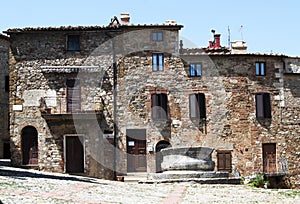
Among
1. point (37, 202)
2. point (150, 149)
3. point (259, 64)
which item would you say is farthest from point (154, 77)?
point (37, 202)

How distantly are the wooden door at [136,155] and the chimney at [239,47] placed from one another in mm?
8301

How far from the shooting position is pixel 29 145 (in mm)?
30547

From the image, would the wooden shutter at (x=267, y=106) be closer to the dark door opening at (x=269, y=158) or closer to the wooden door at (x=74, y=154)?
the dark door opening at (x=269, y=158)

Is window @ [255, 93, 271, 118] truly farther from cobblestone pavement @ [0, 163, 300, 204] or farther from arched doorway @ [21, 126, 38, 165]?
cobblestone pavement @ [0, 163, 300, 204]

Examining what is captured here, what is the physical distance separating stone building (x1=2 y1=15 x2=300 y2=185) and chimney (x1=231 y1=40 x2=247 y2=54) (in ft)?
0.95

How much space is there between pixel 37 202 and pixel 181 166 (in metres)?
10.6

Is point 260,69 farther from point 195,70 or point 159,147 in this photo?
point 159,147

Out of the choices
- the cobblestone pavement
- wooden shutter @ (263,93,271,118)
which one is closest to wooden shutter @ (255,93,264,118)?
wooden shutter @ (263,93,271,118)

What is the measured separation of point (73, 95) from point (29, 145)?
13.1 ft

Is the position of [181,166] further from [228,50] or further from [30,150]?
[228,50]

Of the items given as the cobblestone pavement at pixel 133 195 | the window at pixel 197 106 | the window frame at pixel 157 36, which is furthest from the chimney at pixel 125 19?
the cobblestone pavement at pixel 133 195

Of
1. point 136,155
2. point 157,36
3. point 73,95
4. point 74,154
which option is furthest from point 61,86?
point 157,36

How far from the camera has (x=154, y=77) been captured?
3136 cm

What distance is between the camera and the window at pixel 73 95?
30.4 m
